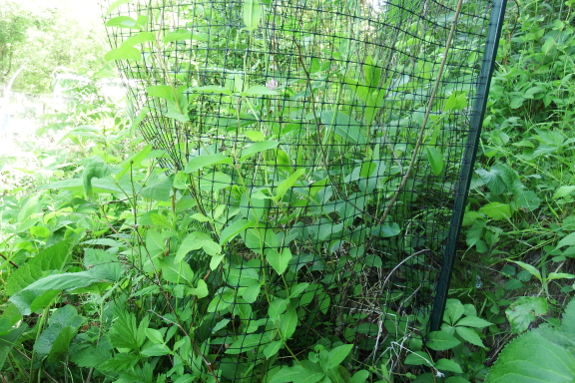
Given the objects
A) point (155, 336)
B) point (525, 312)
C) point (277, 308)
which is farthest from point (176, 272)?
point (525, 312)

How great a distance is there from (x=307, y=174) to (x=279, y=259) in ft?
0.83

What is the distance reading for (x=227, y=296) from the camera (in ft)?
2.31

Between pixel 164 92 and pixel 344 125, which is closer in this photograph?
pixel 164 92

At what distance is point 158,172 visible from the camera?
94 centimetres

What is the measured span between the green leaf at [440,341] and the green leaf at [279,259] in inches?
16.3

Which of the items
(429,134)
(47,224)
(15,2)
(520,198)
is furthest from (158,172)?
(15,2)

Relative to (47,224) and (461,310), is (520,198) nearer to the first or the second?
(461,310)

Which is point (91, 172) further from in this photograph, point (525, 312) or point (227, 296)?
point (525, 312)

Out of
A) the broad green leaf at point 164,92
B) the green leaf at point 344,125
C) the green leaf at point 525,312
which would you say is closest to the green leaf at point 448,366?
the green leaf at point 525,312

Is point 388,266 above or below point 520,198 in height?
below

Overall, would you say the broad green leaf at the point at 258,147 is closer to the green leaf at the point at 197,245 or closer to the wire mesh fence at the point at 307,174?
the wire mesh fence at the point at 307,174

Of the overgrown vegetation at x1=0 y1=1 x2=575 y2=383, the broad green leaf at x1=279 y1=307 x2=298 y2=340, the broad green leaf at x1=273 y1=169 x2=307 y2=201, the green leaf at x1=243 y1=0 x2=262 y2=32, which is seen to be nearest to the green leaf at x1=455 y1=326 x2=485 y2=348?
the overgrown vegetation at x1=0 y1=1 x2=575 y2=383

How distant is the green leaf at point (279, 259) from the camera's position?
0.63m

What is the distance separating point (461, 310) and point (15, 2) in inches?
507
